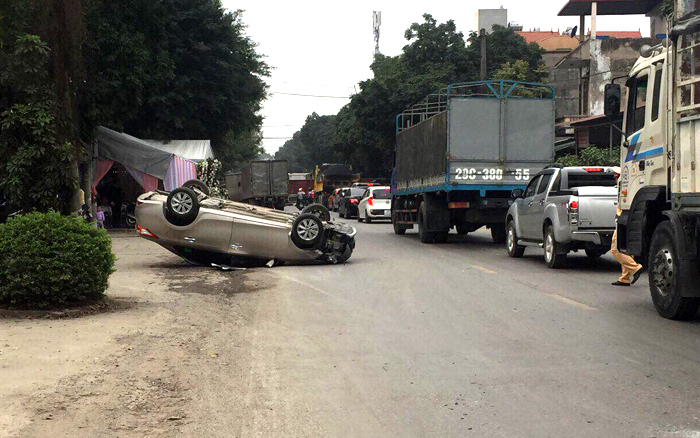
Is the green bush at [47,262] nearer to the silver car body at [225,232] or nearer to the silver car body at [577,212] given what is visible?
the silver car body at [225,232]

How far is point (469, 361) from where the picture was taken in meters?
6.88

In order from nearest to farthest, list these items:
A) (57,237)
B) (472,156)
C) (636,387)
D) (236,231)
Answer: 1. (636,387)
2. (57,237)
3. (236,231)
4. (472,156)

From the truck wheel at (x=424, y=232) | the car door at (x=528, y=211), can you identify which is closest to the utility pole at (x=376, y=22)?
the truck wheel at (x=424, y=232)

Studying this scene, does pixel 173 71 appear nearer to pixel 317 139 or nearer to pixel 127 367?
pixel 127 367

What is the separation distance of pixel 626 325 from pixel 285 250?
7.65 meters

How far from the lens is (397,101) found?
52750 mm

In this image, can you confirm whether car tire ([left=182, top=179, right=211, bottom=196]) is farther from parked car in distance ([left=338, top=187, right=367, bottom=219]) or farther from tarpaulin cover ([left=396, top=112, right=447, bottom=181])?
parked car in distance ([left=338, top=187, right=367, bottom=219])

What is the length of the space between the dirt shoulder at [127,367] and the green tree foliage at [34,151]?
166cm

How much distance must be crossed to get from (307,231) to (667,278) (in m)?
7.38

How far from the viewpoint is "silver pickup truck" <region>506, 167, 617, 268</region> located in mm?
13664

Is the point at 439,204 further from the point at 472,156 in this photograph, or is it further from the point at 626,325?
the point at 626,325

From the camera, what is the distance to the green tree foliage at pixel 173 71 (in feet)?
91.1

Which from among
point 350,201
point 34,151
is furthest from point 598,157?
point 34,151

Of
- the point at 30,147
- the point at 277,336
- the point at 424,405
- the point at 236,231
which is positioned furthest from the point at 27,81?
the point at 424,405
